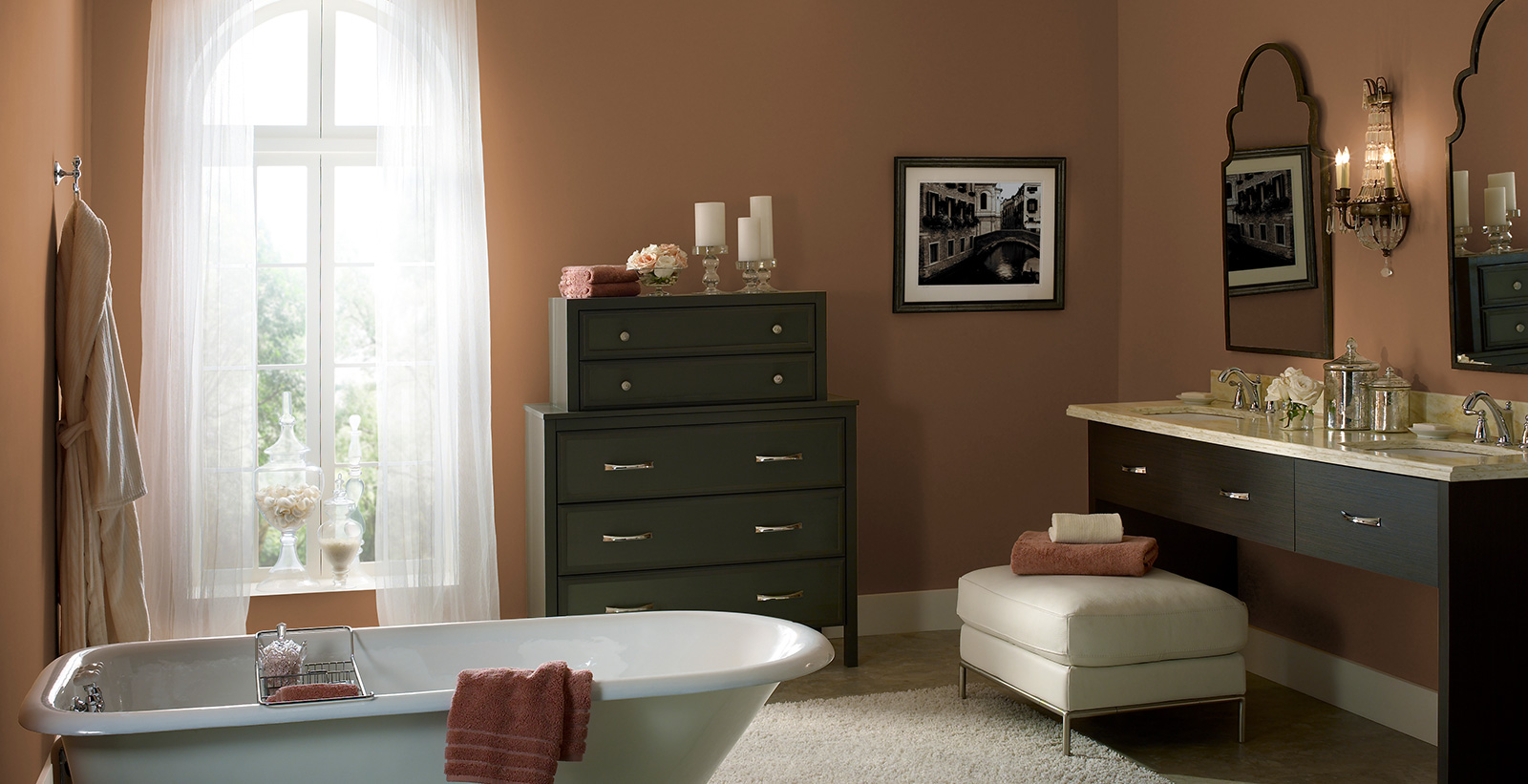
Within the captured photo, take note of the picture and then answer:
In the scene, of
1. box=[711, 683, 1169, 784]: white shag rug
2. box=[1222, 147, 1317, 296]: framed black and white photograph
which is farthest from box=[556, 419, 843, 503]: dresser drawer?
box=[1222, 147, 1317, 296]: framed black and white photograph

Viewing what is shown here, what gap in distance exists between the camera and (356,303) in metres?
4.25

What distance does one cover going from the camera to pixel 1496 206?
318 cm

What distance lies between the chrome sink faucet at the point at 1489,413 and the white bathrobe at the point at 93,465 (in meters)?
3.46

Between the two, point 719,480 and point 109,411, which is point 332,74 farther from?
point 719,480

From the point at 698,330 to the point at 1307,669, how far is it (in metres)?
2.25

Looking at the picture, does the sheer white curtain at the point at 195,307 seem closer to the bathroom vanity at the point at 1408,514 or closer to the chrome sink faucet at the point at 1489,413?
the bathroom vanity at the point at 1408,514

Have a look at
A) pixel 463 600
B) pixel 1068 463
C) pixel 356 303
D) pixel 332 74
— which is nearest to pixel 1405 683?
pixel 1068 463

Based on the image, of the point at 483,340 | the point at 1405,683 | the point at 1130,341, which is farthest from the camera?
the point at 1130,341

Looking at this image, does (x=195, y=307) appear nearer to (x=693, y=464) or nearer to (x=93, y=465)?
(x=93, y=465)

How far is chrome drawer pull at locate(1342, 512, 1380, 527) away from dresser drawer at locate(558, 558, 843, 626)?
169 centimetres

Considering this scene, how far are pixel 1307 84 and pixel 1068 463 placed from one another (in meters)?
1.71

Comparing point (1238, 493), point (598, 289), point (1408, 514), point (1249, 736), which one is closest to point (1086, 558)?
point (1238, 493)

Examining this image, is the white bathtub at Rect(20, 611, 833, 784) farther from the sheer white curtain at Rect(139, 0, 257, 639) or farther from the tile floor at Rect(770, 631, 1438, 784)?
the sheer white curtain at Rect(139, 0, 257, 639)

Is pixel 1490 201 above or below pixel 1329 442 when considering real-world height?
above
